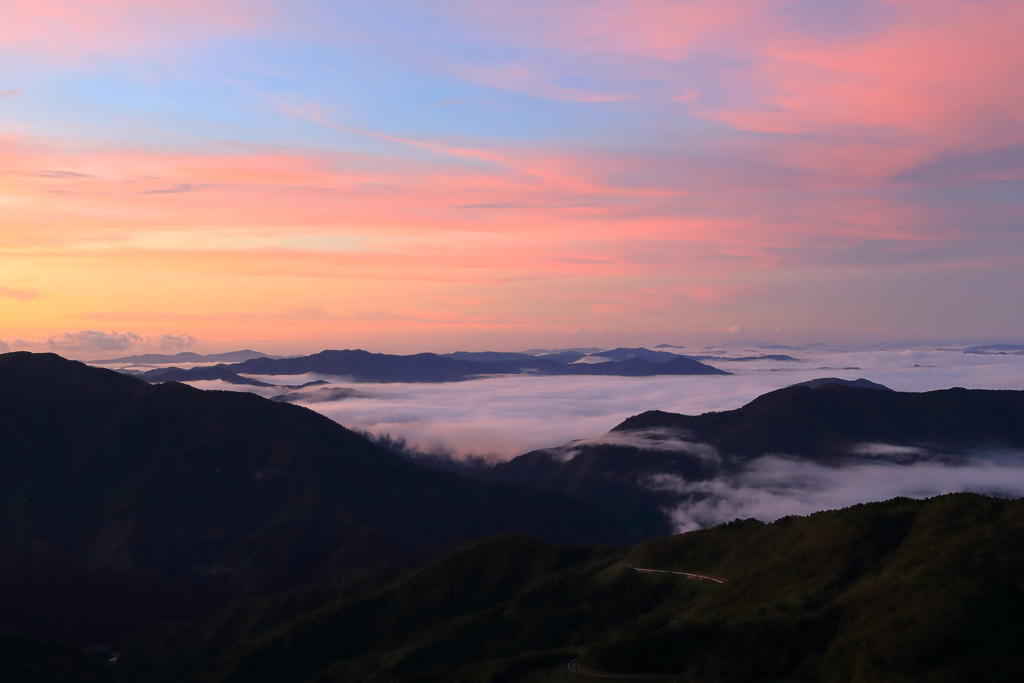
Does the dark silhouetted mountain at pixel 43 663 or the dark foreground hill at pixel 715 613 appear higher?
the dark foreground hill at pixel 715 613

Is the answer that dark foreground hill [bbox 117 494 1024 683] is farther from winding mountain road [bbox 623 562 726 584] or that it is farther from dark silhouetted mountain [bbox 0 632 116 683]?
dark silhouetted mountain [bbox 0 632 116 683]

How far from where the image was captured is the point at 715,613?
4791 inches

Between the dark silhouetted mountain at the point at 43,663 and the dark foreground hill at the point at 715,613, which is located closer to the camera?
the dark foreground hill at the point at 715,613

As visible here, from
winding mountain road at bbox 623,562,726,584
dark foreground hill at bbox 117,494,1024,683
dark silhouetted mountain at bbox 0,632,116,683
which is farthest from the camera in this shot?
dark silhouetted mountain at bbox 0,632,116,683

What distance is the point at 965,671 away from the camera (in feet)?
284

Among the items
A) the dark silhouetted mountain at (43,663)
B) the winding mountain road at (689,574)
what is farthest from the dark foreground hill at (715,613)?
the dark silhouetted mountain at (43,663)

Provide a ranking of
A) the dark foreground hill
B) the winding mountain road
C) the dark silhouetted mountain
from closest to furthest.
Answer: the dark foreground hill
the winding mountain road
the dark silhouetted mountain

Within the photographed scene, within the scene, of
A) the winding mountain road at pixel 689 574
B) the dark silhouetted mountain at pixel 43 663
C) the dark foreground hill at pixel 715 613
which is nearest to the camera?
the dark foreground hill at pixel 715 613

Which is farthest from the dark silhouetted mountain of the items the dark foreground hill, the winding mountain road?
the winding mountain road

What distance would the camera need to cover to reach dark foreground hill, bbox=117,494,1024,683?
9550 cm

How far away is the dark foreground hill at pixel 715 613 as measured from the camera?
95.5m

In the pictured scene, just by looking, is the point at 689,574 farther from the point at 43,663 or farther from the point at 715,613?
the point at 43,663

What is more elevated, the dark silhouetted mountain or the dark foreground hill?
the dark foreground hill

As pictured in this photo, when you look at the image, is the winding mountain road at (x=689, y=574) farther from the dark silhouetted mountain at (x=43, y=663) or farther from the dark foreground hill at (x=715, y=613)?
the dark silhouetted mountain at (x=43, y=663)
